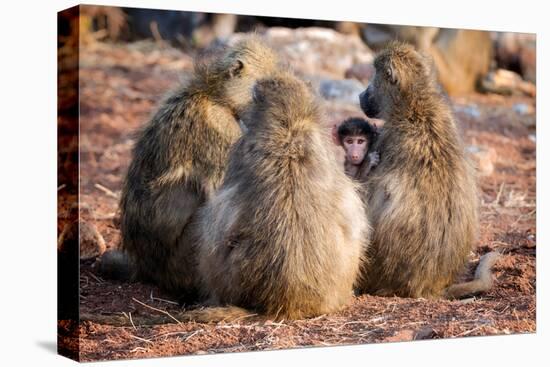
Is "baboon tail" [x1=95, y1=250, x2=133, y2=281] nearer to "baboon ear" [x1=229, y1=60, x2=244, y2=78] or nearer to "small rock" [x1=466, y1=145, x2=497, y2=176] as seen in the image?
"baboon ear" [x1=229, y1=60, x2=244, y2=78]

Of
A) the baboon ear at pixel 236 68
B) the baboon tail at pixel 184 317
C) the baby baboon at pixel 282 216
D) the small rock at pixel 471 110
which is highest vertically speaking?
the baboon ear at pixel 236 68

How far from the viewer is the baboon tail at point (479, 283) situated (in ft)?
19.7

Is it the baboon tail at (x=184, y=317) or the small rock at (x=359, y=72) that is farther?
the small rock at (x=359, y=72)

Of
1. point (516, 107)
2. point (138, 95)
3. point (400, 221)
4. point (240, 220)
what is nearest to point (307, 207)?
point (240, 220)

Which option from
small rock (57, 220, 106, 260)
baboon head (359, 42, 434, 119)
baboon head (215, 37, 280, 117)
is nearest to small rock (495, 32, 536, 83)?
baboon head (359, 42, 434, 119)

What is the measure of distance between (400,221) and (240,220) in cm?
108

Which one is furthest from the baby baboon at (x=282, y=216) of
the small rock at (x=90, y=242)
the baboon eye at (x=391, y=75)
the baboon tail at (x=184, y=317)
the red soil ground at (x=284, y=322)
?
the small rock at (x=90, y=242)

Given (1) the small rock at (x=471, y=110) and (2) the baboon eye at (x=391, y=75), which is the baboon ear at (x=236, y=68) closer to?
(2) the baboon eye at (x=391, y=75)

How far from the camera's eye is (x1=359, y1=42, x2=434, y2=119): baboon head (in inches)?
231

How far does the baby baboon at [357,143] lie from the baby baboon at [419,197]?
3.8 inches

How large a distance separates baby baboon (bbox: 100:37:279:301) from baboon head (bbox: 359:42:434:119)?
2.20ft

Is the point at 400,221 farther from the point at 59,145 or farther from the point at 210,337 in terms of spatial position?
the point at 59,145

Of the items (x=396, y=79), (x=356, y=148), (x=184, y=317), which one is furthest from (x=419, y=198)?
(x=184, y=317)

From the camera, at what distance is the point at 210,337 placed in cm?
516
